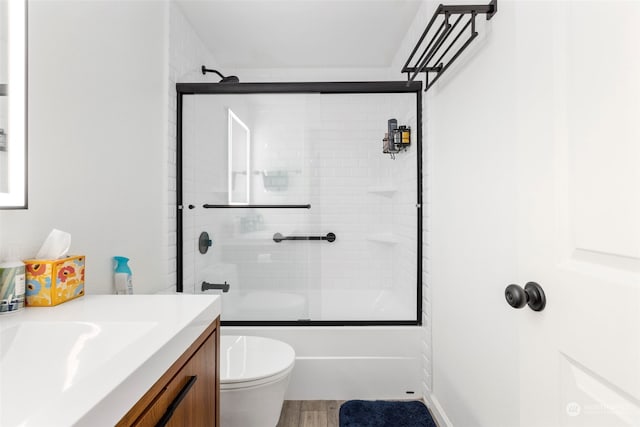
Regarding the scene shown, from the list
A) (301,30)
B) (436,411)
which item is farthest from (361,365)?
(301,30)

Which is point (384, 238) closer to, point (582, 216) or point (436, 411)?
point (436, 411)

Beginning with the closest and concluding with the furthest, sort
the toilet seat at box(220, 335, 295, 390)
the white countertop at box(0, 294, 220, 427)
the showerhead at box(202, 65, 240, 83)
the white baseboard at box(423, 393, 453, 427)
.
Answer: the white countertop at box(0, 294, 220, 427) → the toilet seat at box(220, 335, 295, 390) → the white baseboard at box(423, 393, 453, 427) → the showerhead at box(202, 65, 240, 83)

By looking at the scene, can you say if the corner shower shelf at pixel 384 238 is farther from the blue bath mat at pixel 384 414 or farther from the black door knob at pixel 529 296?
the black door knob at pixel 529 296

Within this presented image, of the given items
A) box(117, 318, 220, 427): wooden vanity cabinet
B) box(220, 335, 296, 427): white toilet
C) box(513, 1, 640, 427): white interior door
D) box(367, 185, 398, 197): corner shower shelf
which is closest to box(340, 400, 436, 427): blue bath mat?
box(220, 335, 296, 427): white toilet

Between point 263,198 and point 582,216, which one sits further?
point 263,198

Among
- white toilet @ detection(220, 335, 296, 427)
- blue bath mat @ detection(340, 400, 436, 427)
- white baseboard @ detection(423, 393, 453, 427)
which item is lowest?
blue bath mat @ detection(340, 400, 436, 427)

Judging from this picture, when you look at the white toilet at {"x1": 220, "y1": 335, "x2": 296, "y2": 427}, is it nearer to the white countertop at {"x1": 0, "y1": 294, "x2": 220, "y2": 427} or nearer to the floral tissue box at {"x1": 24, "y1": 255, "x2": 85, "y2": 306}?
the white countertop at {"x1": 0, "y1": 294, "x2": 220, "y2": 427}

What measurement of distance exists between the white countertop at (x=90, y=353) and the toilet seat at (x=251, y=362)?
55 centimetres

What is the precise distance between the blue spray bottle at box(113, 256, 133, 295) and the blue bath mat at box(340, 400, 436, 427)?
119 cm

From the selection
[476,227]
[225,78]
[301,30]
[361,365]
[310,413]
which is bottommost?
[310,413]

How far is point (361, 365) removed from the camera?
2025mm

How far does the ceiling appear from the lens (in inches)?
83.3

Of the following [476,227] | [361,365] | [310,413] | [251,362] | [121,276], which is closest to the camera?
[476,227]

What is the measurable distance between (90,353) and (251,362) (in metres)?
1.00
